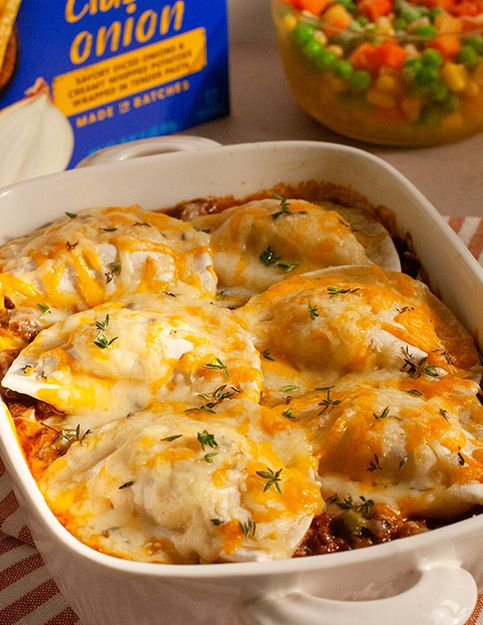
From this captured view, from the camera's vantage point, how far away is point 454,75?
12.3 ft

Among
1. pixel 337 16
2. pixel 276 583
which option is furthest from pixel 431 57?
pixel 276 583

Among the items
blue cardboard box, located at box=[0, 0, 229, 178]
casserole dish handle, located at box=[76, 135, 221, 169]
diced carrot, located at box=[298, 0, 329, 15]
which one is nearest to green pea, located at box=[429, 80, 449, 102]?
diced carrot, located at box=[298, 0, 329, 15]

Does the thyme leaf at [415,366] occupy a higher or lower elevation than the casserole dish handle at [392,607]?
lower

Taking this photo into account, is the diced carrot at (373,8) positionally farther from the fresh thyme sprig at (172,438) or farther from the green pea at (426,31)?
the fresh thyme sprig at (172,438)

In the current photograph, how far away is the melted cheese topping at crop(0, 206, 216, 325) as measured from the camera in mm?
2523

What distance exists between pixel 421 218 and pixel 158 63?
1.61 metres

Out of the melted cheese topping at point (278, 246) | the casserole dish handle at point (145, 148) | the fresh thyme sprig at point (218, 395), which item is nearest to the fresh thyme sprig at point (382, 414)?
the fresh thyme sprig at point (218, 395)

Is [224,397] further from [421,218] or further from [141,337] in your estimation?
[421,218]

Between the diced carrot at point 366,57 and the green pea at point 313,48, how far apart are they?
0.15 metres

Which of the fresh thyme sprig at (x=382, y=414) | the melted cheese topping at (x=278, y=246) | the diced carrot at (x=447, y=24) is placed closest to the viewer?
the fresh thyme sprig at (x=382, y=414)

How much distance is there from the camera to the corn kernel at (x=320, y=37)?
12.6ft

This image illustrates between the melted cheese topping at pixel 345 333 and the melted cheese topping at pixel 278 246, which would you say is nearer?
the melted cheese topping at pixel 345 333

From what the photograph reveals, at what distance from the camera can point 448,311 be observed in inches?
101

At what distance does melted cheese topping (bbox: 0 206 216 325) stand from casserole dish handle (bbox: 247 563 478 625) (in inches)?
41.2
